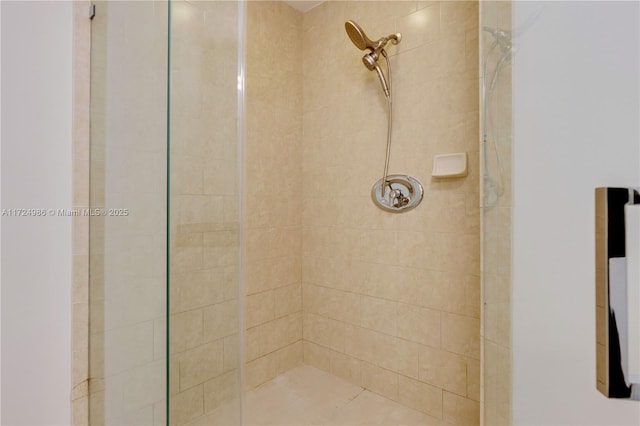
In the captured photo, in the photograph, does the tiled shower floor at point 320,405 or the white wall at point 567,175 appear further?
the tiled shower floor at point 320,405

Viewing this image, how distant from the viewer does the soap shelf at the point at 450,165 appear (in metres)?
1.35

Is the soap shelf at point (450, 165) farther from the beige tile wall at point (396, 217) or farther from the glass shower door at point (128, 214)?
the glass shower door at point (128, 214)

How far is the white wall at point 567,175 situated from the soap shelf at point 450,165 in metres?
0.68

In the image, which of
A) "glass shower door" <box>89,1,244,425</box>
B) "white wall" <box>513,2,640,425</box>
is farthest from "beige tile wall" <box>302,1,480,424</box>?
"glass shower door" <box>89,1,244,425</box>

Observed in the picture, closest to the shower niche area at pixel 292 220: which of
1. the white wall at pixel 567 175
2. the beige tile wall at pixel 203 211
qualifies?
the beige tile wall at pixel 203 211

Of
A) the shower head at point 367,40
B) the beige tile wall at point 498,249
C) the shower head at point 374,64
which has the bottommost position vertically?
the beige tile wall at point 498,249

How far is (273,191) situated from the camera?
1.79m

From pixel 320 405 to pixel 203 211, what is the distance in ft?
4.32

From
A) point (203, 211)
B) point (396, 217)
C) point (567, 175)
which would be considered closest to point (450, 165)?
point (396, 217)

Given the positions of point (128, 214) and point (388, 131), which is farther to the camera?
point (388, 131)

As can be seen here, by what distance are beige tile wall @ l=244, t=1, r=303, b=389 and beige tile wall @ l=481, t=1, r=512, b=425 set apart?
1110 mm

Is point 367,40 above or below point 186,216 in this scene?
above

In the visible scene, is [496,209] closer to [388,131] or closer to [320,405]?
[388,131]

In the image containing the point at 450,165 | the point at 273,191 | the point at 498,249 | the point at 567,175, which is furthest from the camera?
the point at 273,191
